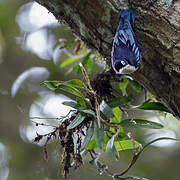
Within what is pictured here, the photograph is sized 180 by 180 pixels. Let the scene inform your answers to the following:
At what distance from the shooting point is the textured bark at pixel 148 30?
90cm

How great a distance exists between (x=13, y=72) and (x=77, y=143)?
4.58ft

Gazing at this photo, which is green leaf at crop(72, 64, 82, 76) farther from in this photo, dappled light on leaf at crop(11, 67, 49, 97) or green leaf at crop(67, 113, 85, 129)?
dappled light on leaf at crop(11, 67, 49, 97)

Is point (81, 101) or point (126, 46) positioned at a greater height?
point (126, 46)

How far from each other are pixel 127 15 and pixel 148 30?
0.28 ft

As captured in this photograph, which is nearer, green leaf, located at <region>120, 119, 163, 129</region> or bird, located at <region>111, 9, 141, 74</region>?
bird, located at <region>111, 9, 141, 74</region>

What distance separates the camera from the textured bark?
0.90 metres

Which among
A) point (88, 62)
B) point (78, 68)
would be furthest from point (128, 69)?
point (88, 62)

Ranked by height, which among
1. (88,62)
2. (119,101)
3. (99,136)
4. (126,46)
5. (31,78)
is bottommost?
(99,136)

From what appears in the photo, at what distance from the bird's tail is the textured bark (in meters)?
0.02

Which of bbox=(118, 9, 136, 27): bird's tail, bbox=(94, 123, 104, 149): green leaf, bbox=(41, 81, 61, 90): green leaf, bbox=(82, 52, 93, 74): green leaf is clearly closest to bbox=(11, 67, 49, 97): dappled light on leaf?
bbox=(82, 52, 93, 74): green leaf

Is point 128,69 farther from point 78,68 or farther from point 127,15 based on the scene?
point 78,68

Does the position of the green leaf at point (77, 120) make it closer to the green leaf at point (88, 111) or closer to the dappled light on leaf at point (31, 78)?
the green leaf at point (88, 111)

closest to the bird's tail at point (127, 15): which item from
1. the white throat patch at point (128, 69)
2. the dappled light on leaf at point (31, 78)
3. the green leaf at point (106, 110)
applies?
the white throat patch at point (128, 69)

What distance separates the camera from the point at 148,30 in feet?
2.99
